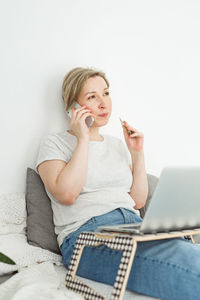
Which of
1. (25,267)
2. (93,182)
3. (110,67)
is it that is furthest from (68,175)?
(110,67)

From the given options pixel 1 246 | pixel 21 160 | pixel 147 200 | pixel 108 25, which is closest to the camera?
pixel 1 246

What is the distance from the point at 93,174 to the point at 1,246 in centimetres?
49

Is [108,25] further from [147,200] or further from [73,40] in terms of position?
[147,200]

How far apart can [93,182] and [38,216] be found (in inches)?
11.6

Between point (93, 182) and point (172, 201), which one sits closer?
point (172, 201)

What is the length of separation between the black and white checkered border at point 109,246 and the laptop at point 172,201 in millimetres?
44

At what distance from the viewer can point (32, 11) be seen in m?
1.90

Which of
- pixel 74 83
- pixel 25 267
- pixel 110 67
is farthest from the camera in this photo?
pixel 110 67

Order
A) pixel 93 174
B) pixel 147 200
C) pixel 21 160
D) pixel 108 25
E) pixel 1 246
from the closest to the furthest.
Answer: pixel 1 246
pixel 93 174
pixel 21 160
pixel 147 200
pixel 108 25

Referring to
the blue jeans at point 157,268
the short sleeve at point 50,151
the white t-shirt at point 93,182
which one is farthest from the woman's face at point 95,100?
the blue jeans at point 157,268

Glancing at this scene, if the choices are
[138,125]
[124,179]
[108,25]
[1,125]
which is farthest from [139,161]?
[108,25]

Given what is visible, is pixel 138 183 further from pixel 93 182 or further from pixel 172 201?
pixel 172 201

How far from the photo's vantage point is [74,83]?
6.12 ft

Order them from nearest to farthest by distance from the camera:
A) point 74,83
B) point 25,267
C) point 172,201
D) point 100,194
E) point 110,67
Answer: point 172,201 < point 25,267 < point 100,194 < point 74,83 < point 110,67
